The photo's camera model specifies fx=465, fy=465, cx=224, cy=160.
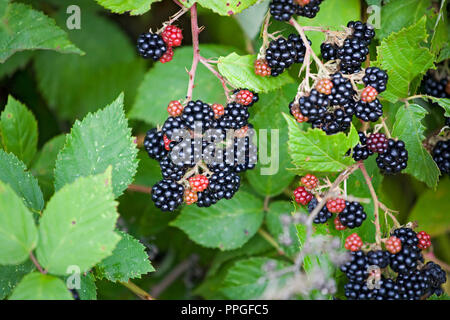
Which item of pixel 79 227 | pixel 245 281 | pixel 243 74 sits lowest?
pixel 245 281

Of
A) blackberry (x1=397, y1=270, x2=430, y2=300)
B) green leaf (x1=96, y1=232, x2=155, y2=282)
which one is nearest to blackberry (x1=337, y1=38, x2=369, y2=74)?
blackberry (x1=397, y1=270, x2=430, y2=300)

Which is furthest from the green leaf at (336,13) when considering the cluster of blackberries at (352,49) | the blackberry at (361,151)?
the blackberry at (361,151)

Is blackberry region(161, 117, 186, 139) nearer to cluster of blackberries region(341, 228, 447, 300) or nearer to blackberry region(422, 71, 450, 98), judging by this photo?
cluster of blackberries region(341, 228, 447, 300)

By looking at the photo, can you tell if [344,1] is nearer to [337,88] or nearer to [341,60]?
[341,60]

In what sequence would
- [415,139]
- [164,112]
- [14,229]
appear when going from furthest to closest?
1. [164,112]
2. [415,139]
3. [14,229]

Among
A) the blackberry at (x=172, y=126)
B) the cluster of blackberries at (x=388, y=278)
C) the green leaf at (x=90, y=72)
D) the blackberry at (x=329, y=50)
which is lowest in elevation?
the green leaf at (x=90, y=72)

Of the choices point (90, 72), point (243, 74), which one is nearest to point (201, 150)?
point (243, 74)

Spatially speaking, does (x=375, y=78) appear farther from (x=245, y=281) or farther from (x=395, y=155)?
(x=245, y=281)

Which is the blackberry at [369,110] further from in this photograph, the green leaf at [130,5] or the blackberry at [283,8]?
the green leaf at [130,5]
